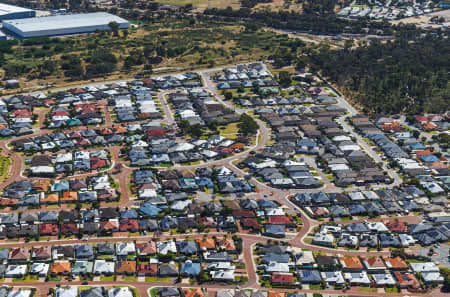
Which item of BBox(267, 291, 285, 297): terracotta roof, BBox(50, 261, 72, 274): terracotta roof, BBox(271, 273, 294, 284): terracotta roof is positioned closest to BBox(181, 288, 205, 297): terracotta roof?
BBox(267, 291, 285, 297): terracotta roof

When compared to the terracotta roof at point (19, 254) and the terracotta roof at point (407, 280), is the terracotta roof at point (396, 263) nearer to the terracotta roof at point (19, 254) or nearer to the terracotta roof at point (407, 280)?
the terracotta roof at point (407, 280)

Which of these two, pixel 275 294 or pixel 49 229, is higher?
pixel 49 229

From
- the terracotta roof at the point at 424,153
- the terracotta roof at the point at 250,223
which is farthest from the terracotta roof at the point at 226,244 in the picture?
the terracotta roof at the point at 424,153

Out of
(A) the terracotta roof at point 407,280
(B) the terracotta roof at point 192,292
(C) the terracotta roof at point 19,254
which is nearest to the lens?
(B) the terracotta roof at point 192,292

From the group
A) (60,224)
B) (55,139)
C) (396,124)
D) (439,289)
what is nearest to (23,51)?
(55,139)

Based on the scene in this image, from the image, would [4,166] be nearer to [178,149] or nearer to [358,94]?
[178,149]

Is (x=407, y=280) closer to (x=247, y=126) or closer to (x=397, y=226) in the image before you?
(x=397, y=226)

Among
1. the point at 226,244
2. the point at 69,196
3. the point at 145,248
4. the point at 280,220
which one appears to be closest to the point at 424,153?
the point at 280,220

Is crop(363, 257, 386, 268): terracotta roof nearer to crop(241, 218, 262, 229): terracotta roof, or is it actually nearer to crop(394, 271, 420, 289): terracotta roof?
crop(394, 271, 420, 289): terracotta roof
